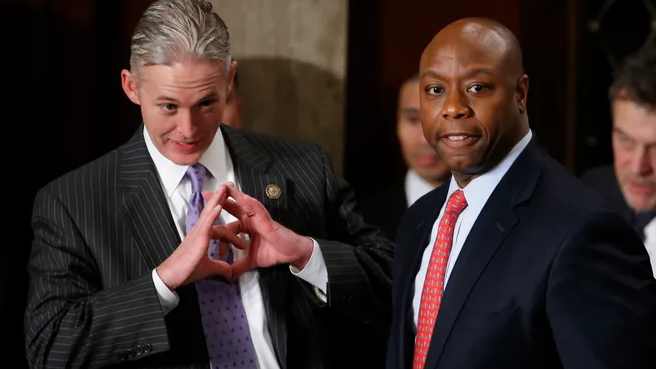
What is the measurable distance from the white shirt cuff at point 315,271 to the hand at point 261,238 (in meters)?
0.01

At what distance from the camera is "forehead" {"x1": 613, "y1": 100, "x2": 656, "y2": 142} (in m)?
3.82

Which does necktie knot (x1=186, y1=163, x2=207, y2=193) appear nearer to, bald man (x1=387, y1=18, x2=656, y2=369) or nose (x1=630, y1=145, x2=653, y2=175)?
bald man (x1=387, y1=18, x2=656, y2=369)

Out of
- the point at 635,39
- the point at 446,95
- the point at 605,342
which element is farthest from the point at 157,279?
the point at 635,39

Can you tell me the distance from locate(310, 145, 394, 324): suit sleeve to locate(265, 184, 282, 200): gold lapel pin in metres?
0.16

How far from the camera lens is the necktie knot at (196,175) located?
9.07 ft

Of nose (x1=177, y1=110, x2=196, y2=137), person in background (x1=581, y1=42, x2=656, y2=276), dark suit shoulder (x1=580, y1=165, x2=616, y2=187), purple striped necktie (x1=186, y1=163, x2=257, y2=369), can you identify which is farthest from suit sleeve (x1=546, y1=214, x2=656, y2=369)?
dark suit shoulder (x1=580, y1=165, x2=616, y2=187)

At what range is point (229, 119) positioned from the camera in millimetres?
3814

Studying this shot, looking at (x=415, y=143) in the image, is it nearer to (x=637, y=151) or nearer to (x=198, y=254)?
(x=637, y=151)

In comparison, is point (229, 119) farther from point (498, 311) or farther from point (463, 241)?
point (498, 311)

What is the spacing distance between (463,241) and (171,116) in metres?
0.77

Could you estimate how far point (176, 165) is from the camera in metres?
→ 2.80

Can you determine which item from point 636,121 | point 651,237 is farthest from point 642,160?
point 651,237

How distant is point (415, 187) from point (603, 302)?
202cm

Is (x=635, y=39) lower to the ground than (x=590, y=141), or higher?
higher
